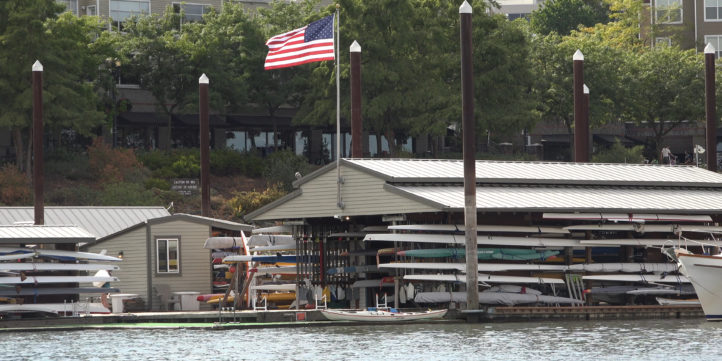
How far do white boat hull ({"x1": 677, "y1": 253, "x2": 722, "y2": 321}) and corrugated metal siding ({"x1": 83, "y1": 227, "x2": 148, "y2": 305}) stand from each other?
19.9 m

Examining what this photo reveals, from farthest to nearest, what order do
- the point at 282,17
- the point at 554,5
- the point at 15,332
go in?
the point at 554,5
the point at 282,17
the point at 15,332

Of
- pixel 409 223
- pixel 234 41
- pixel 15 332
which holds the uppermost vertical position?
pixel 234 41

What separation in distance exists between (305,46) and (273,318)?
1166 centimetres

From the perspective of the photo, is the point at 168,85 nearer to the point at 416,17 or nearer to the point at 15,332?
the point at 416,17

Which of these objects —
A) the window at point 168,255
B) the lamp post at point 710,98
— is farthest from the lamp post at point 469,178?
the lamp post at point 710,98

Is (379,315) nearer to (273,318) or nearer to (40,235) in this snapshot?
(273,318)

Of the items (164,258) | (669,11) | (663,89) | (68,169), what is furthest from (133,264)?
(669,11)

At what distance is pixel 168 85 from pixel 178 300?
36.5 metres

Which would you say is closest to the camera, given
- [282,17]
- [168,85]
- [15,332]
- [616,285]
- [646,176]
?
[15,332]

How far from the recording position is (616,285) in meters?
47.2

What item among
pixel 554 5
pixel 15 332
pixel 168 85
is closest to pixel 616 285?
pixel 15 332

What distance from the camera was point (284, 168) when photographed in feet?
253

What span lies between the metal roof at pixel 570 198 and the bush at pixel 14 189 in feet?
103

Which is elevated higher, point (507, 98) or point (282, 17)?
point (282, 17)
